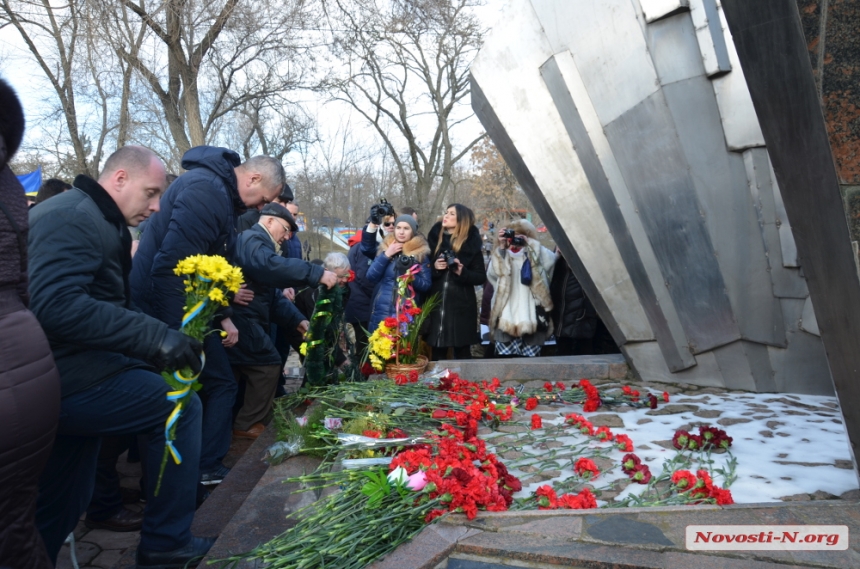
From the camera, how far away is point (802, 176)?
2.66 m

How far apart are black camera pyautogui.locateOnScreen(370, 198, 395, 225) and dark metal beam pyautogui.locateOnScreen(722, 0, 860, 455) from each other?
13.8ft

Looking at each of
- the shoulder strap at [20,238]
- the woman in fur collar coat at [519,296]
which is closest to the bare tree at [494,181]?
the woman in fur collar coat at [519,296]

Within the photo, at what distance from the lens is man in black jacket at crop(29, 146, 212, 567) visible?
261cm

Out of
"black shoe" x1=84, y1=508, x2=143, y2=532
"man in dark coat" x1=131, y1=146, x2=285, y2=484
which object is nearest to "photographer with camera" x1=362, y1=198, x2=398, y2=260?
"man in dark coat" x1=131, y1=146, x2=285, y2=484

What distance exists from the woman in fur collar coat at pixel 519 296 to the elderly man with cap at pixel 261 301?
7.26 feet

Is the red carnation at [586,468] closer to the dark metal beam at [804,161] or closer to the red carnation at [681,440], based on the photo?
the red carnation at [681,440]

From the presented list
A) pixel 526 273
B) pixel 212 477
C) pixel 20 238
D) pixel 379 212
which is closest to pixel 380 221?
pixel 379 212

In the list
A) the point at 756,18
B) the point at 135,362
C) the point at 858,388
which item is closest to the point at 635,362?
the point at 858,388

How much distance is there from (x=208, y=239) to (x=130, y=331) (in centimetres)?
127

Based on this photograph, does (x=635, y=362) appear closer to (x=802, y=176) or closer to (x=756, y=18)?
(x=802, y=176)

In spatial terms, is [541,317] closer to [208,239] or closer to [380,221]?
[380,221]

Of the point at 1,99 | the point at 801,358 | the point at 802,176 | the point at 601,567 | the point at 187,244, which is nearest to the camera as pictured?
the point at 1,99

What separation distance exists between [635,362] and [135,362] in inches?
154

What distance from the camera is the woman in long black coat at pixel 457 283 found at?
246 inches
